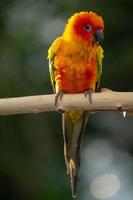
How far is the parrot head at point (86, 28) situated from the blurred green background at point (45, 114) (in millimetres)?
572

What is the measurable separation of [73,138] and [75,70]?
10.0 inches

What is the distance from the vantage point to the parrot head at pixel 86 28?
8.57ft

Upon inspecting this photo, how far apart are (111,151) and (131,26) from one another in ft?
2.13

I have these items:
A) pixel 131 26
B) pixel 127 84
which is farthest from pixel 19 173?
pixel 131 26

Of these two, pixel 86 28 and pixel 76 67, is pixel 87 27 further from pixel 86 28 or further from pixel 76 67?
pixel 76 67

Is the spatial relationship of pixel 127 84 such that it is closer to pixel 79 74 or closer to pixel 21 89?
pixel 21 89

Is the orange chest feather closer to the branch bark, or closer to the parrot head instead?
the parrot head

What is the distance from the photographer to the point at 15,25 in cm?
333

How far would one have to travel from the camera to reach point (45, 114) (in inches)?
128

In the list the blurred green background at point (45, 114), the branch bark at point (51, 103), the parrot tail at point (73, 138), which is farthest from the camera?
the blurred green background at point (45, 114)

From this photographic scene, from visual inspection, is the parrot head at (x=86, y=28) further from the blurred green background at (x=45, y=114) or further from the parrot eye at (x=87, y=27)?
the blurred green background at (x=45, y=114)

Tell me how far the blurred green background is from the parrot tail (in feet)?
1.86

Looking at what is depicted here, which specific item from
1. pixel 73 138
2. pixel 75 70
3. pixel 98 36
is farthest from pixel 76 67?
pixel 73 138

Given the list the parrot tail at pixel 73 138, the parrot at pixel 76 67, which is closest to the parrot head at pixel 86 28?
the parrot at pixel 76 67
